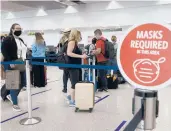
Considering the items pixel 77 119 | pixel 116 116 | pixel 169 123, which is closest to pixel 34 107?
pixel 77 119

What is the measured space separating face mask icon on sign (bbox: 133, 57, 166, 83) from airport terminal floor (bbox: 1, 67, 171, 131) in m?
2.04

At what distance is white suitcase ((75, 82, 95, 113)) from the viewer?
3.51 m

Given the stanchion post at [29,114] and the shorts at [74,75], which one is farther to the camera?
the shorts at [74,75]

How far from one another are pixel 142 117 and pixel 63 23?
11.3 meters

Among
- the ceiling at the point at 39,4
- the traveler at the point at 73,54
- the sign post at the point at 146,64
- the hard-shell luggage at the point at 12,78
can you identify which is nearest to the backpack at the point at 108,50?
the traveler at the point at 73,54

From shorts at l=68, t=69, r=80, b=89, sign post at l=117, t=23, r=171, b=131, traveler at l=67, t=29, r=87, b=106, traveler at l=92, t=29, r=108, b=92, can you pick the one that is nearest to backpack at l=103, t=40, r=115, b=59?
traveler at l=92, t=29, r=108, b=92

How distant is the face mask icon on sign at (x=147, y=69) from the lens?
0.88m

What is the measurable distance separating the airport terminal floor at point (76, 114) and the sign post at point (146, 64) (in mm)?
1973

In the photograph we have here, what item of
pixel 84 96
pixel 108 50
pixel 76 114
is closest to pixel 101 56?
pixel 108 50

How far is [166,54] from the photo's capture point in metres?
0.86

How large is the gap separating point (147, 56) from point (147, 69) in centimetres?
5

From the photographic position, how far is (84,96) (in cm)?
355

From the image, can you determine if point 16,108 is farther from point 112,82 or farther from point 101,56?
point 112,82

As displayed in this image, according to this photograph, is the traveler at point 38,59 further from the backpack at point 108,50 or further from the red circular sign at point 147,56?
the red circular sign at point 147,56
